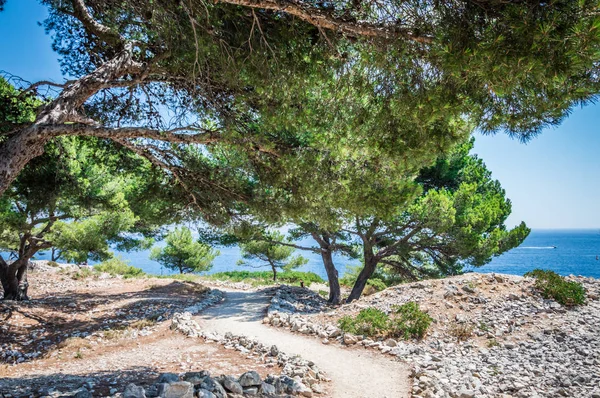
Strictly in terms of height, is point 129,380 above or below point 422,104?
below

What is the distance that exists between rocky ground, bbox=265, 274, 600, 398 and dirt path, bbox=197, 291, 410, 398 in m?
0.30

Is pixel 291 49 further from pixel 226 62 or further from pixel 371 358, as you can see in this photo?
pixel 371 358

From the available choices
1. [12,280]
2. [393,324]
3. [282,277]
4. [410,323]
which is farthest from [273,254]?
[410,323]

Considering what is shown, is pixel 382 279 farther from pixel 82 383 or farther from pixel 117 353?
pixel 82 383

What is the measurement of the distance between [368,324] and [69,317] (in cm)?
812

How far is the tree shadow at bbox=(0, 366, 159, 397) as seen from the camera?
4.03 metres

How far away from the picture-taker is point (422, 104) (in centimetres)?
331

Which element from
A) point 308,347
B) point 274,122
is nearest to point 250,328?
point 308,347

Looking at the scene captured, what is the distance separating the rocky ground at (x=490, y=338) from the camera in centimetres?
498

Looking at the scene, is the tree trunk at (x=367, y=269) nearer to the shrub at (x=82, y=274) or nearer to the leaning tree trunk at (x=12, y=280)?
the leaning tree trunk at (x=12, y=280)

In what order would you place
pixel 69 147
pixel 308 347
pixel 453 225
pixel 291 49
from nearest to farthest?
1. pixel 291 49
2. pixel 308 347
3. pixel 69 147
4. pixel 453 225

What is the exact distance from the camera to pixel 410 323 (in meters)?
7.66

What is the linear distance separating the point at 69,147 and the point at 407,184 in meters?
7.60

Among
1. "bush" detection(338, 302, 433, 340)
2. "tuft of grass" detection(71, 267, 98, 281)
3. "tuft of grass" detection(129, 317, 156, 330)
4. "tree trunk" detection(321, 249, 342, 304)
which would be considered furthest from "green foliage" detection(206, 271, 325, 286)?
"bush" detection(338, 302, 433, 340)
